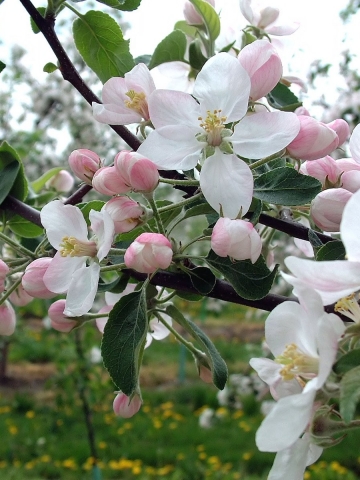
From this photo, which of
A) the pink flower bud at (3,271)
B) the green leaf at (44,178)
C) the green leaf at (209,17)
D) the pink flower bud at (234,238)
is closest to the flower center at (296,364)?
the pink flower bud at (234,238)

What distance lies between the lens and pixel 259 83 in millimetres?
708

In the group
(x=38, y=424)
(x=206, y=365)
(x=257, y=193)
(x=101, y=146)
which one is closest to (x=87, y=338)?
(x=38, y=424)

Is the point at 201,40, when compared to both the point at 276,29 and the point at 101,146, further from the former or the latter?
the point at 101,146

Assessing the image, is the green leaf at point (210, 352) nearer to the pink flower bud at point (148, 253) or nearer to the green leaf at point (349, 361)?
the pink flower bud at point (148, 253)

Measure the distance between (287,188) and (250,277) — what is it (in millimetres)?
112

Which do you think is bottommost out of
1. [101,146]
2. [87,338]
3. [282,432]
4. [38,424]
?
[38,424]

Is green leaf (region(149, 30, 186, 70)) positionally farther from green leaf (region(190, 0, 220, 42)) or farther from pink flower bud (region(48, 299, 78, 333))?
pink flower bud (region(48, 299, 78, 333))

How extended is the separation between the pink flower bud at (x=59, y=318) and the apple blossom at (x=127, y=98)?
0.30 metres

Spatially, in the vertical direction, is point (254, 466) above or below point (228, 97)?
below

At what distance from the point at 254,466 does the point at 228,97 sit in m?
4.18

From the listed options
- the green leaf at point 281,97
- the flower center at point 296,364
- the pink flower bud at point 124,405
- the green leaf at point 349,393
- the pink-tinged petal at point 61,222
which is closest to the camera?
the green leaf at point 349,393

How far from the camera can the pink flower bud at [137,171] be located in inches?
25.4

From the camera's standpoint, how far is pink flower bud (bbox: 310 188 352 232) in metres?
0.67

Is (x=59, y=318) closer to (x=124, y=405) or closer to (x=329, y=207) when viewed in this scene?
(x=124, y=405)
